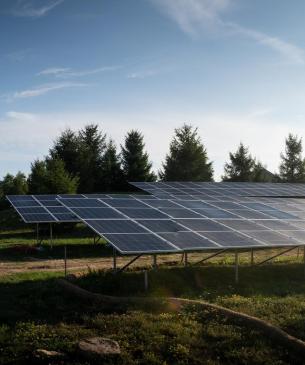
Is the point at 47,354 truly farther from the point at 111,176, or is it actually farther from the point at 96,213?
the point at 111,176

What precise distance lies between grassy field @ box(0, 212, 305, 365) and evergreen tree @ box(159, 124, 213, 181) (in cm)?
3908

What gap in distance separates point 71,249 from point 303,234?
16884 millimetres

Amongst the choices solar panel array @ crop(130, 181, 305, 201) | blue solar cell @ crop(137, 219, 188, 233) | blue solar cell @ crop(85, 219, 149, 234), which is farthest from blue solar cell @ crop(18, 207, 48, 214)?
blue solar cell @ crop(137, 219, 188, 233)

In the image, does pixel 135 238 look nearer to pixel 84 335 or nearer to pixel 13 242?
pixel 84 335

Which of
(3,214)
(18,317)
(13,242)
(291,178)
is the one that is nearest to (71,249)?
(13,242)

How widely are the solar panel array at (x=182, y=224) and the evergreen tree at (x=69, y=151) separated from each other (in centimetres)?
3494

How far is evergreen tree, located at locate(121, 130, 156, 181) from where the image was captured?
63.3m

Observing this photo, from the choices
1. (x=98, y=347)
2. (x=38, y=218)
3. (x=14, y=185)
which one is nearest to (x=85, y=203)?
(x=38, y=218)

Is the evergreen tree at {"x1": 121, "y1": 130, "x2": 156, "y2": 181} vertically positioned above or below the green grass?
above

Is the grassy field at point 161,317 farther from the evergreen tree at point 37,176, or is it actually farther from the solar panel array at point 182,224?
the evergreen tree at point 37,176

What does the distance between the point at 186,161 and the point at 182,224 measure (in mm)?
41726

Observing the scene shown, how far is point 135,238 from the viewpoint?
1853 cm

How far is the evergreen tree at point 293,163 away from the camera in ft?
233

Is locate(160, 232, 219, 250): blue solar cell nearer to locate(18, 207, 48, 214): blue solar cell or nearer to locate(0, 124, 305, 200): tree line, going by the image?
locate(18, 207, 48, 214): blue solar cell
